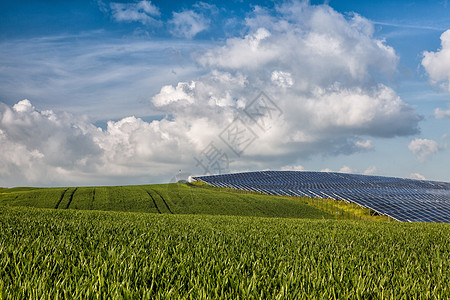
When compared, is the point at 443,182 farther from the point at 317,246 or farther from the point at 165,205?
the point at 317,246

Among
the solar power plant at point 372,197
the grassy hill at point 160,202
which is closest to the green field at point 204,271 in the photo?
the grassy hill at point 160,202

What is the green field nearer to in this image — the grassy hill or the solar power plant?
the grassy hill

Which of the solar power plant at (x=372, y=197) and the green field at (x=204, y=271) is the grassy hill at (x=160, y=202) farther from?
the green field at (x=204, y=271)

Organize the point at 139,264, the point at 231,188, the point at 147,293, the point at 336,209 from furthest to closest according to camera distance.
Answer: the point at 231,188, the point at 336,209, the point at 139,264, the point at 147,293

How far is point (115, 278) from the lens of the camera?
4.59 metres

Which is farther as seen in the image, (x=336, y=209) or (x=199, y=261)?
(x=336, y=209)

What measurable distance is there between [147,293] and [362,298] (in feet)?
8.81

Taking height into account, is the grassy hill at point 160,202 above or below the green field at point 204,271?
below

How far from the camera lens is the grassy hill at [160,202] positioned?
1484 inches

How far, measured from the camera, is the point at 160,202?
4122cm

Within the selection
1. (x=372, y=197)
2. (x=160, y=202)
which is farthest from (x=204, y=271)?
(x=372, y=197)

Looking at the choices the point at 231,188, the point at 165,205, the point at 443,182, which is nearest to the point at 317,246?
the point at 165,205

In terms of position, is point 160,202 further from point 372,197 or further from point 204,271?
point 204,271

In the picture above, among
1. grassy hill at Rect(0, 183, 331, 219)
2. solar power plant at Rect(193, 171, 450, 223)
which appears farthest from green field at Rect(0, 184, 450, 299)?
solar power plant at Rect(193, 171, 450, 223)
